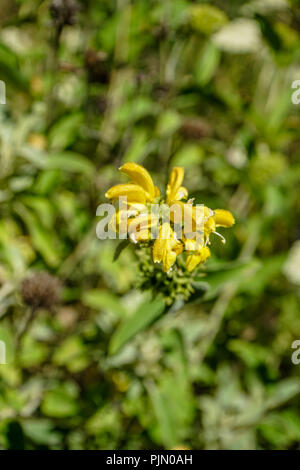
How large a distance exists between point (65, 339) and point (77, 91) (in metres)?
0.81

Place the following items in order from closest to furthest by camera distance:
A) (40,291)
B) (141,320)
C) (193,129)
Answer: (141,320)
(40,291)
(193,129)

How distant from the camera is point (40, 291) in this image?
910mm

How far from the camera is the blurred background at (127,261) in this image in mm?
1005

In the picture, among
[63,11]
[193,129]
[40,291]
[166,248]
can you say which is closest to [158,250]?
[166,248]

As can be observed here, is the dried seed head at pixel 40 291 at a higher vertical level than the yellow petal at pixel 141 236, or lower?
higher

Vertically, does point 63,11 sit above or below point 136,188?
above

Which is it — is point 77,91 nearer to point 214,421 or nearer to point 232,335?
point 232,335

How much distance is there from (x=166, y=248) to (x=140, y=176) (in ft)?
0.43

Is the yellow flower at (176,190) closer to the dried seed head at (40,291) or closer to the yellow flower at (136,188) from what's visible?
the yellow flower at (136,188)

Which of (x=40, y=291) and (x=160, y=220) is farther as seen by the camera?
(x=40, y=291)

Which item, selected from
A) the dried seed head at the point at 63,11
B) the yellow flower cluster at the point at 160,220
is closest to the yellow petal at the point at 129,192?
the yellow flower cluster at the point at 160,220

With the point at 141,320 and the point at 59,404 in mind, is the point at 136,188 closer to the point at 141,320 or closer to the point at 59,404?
the point at 141,320
